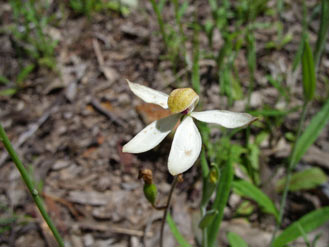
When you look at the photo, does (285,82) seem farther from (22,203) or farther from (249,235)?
(22,203)

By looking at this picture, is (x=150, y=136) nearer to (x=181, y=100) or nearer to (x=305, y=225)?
(x=181, y=100)

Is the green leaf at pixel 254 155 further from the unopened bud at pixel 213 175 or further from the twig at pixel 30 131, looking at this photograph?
the twig at pixel 30 131

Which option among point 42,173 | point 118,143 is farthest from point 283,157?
point 42,173

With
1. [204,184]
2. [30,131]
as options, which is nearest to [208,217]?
[204,184]

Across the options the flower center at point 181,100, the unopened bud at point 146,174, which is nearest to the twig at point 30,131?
the unopened bud at point 146,174

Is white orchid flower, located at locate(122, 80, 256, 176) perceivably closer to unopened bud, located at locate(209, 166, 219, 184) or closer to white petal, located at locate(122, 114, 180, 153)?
white petal, located at locate(122, 114, 180, 153)

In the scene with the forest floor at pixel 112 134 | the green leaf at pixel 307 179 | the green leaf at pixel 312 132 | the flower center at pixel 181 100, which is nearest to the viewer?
the flower center at pixel 181 100
